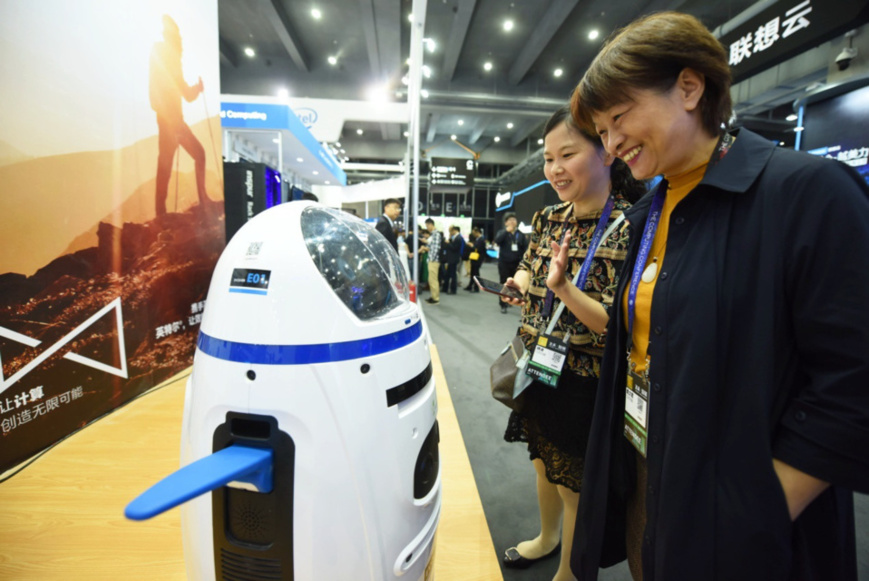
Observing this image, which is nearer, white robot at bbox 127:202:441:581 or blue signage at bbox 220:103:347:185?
white robot at bbox 127:202:441:581

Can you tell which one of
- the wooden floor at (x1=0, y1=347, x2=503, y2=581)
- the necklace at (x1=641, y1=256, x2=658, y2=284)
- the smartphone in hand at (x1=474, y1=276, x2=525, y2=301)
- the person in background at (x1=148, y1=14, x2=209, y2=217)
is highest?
the person in background at (x1=148, y1=14, x2=209, y2=217)

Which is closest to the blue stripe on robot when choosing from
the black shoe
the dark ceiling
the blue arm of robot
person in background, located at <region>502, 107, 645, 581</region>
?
the blue arm of robot

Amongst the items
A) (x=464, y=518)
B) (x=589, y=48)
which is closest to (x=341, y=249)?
(x=464, y=518)

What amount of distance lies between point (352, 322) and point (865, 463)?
689 millimetres

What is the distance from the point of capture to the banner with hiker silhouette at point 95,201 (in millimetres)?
1441

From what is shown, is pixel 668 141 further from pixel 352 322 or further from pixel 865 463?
pixel 352 322

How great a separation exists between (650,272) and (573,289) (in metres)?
0.20

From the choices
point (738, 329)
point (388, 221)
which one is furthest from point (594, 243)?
point (388, 221)

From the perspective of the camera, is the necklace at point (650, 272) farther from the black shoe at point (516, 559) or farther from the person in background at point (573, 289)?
the black shoe at point (516, 559)

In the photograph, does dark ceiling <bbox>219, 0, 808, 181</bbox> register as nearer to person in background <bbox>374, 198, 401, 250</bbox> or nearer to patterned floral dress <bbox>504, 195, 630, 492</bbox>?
person in background <bbox>374, 198, 401, 250</bbox>

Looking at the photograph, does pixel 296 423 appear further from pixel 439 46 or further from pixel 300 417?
pixel 439 46

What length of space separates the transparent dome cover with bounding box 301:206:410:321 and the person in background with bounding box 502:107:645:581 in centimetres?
38

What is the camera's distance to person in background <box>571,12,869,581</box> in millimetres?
469

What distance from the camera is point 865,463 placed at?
45 cm
